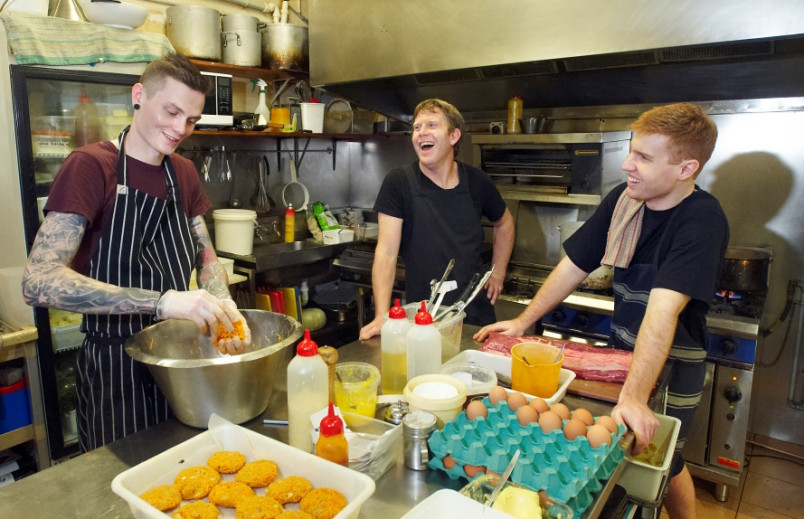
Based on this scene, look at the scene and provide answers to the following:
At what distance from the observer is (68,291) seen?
1.46 meters

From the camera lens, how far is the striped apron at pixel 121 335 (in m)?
1.70

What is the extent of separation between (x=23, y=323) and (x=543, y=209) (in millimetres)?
3048

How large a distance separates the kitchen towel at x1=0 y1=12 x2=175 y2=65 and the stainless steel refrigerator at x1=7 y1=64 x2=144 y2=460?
0.18 ft

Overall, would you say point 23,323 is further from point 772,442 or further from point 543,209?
point 772,442

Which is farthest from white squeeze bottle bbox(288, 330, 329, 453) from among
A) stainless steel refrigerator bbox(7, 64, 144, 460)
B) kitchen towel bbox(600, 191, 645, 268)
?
stainless steel refrigerator bbox(7, 64, 144, 460)

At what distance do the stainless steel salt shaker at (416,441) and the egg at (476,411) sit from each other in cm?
10

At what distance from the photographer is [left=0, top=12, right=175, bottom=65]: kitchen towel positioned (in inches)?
98.1

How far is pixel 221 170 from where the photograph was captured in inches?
154

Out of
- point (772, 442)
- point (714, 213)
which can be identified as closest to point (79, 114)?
point (714, 213)

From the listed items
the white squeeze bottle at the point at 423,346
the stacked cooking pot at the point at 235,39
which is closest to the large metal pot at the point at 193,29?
the stacked cooking pot at the point at 235,39

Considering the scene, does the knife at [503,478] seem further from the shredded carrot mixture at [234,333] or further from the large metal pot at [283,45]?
Result: the large metal pot at [283,45]

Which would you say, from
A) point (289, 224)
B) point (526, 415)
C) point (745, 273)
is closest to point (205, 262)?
point (526, 415)

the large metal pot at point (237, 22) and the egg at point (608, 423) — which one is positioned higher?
the large metal pot at point (237, 22)

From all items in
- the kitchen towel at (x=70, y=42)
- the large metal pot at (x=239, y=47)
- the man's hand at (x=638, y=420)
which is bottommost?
the man's hand at (x=638, y=420)
